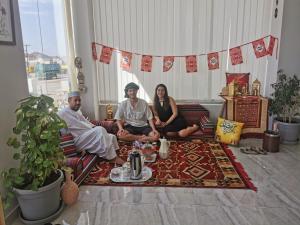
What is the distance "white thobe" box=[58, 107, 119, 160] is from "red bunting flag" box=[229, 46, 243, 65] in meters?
2.52

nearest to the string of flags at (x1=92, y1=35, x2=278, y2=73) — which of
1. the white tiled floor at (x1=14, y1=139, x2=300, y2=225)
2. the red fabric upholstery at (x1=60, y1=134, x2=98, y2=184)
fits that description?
the red fabric upholstery at (x1=60, y1=134, x2=98, y2=184)

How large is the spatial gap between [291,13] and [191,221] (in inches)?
138

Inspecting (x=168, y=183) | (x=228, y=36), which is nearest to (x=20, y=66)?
(x=168, y=183)

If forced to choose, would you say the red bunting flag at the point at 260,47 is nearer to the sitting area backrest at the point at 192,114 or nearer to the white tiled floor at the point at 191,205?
the sitting area backrest at the point at 192,114

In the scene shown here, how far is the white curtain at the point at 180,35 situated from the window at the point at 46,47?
69cm

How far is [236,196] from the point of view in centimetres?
236

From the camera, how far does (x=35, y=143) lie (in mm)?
1899

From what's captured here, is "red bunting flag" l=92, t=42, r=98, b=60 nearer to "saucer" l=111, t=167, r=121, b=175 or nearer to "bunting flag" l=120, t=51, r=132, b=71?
"bunting flag" l=120, t=51, r=132, b=71

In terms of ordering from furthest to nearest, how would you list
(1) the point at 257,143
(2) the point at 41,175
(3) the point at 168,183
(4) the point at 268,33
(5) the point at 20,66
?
(4) the point at 268,33 < (1) the point at 257,143 < (3) the point at 168,183 < (5) the point at 20,66 < (2) the point at 41,175

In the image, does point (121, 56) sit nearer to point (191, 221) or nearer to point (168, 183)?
point (168, 183)

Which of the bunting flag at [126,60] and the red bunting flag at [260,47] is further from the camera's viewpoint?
the bunting flag at [126,60]

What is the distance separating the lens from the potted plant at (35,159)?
6.17ft

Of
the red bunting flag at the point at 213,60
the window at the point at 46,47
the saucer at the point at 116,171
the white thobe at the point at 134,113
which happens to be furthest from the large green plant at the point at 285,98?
the window at the point at 46,47

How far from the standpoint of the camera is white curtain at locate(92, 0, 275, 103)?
13.3ft
